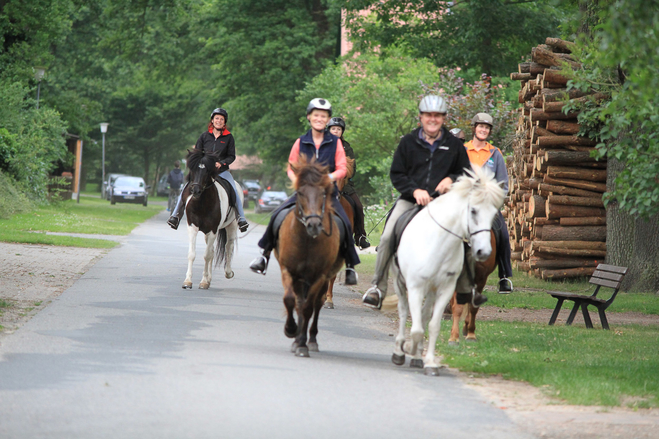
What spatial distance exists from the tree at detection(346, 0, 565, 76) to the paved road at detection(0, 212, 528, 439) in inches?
693

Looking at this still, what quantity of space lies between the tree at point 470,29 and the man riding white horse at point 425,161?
61.9 feet

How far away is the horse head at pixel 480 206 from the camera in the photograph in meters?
7.34

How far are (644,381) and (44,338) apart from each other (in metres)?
5.68

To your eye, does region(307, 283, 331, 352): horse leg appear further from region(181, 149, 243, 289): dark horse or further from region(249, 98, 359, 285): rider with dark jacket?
region(181, 149, 243, 289): dark horse

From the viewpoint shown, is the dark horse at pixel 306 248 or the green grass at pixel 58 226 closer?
the dark horse at pixel 306 248

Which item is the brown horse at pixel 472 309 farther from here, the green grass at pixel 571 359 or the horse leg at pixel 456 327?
the green grass at pixel 571 359

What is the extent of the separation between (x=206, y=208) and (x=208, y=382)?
7.14 m

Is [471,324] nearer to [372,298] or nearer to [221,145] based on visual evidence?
[372,298]

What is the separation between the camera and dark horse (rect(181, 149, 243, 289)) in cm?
1332

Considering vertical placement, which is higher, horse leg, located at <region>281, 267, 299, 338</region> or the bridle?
the bridle

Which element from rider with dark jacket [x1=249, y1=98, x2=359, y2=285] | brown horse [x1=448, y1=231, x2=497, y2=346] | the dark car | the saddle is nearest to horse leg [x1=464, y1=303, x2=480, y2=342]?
brown horse [x1=448, y1=231, x2=497, y2=346]

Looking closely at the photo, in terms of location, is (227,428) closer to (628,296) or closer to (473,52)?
(628,296)

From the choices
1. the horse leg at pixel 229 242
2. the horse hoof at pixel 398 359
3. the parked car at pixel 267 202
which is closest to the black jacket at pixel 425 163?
the horse hoof at pixel 398 359

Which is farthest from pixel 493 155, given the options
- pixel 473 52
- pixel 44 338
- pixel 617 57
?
pixel 473 52
